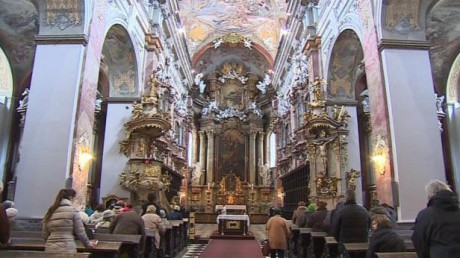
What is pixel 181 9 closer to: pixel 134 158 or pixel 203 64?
pixel 203 64

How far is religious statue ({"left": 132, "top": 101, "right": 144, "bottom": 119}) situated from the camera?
11005 millimetres

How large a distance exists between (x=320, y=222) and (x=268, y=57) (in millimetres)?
17605

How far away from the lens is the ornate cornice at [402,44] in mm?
7359

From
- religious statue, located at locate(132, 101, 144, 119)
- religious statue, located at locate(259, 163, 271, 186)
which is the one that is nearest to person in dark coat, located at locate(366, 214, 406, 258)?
religious statue, located at locate(132, 101, 144, 119)

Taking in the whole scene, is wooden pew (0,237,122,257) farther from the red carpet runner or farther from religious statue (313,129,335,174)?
religious statue (313,129,335,174)

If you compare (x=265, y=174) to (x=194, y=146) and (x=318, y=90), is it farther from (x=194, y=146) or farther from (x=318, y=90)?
(x=318, y=90)

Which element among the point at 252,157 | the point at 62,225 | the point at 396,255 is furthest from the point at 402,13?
the point at 252,157

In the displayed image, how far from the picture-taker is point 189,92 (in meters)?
23.0

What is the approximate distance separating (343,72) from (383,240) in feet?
29.3

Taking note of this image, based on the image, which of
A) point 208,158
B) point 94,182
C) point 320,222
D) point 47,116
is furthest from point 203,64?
point 320,222

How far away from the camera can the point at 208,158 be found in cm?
2400

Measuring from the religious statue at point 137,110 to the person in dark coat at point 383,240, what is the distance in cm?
854

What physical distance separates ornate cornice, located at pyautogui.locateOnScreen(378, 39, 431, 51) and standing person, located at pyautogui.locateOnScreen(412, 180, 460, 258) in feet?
17.7

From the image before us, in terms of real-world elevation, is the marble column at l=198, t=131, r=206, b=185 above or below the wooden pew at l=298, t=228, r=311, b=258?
above
